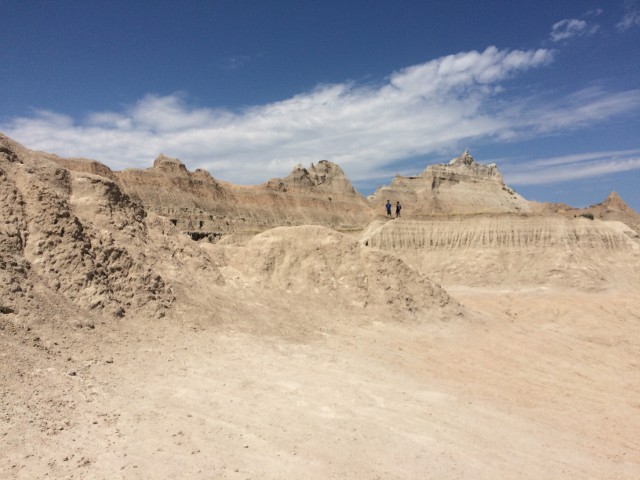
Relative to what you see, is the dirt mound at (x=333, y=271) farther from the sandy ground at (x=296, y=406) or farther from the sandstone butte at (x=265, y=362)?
the sandy ground at (x=296, y=406)

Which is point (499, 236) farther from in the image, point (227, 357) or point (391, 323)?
point (227, 357)

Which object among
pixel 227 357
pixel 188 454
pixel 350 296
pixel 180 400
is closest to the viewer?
pixel 188 454

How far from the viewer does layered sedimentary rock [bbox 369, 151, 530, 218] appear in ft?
269

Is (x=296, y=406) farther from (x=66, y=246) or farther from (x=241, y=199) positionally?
(x=241, y=199)

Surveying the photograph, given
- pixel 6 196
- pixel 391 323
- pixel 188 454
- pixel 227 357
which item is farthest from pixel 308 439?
pixel 6 196

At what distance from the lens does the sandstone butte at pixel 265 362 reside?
605 cm

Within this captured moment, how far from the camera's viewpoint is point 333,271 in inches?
632

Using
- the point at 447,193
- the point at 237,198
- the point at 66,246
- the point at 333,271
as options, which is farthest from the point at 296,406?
the point at 447,193

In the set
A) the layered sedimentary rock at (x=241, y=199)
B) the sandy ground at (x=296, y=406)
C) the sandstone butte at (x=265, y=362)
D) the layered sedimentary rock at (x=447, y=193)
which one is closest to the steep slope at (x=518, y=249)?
the sandstone butte at (x=265, y=362)

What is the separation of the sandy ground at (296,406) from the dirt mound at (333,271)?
2.44 m

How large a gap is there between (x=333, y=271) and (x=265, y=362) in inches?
268

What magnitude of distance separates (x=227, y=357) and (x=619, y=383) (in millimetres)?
10025

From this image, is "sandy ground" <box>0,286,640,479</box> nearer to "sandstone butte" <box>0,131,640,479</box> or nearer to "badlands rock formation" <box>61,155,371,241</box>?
"sandstone butte" <box>0,131,640,479</box>

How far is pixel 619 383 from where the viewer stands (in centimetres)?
1144
